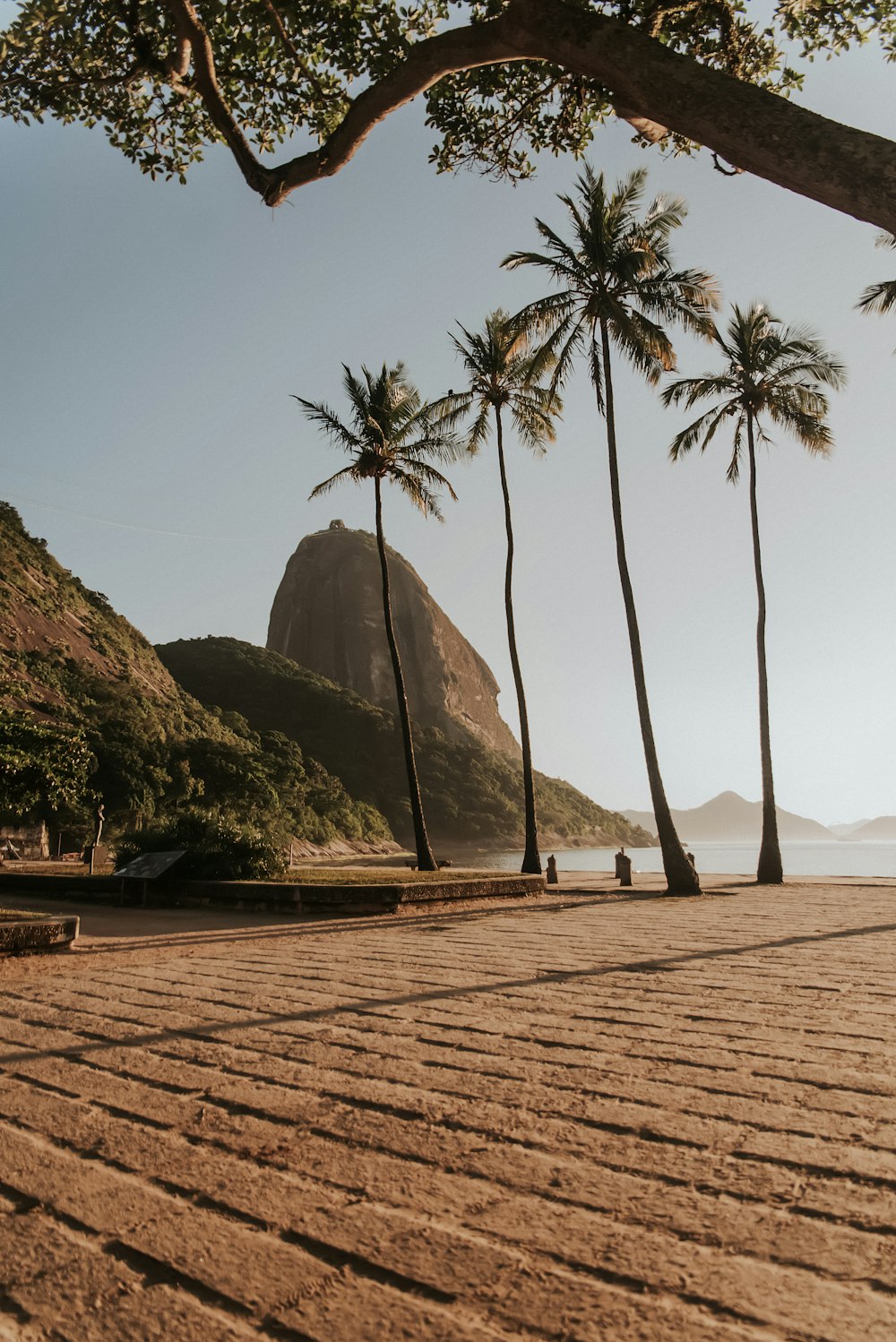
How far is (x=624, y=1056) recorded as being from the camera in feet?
11.2

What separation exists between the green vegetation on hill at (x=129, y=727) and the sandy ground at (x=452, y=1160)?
77.6 ft

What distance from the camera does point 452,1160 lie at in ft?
7.79

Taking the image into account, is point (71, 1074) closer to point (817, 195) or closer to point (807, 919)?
point (817, 195)

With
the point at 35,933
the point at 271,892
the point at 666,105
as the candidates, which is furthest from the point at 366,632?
the point at 666,105

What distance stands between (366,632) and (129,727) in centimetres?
10941

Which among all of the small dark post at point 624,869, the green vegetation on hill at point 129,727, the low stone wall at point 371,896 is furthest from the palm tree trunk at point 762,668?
the green vegetation on hill at point 129,727

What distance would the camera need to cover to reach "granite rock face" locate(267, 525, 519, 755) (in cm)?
15975

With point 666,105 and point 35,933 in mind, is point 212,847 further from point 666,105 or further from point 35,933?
point 666,105

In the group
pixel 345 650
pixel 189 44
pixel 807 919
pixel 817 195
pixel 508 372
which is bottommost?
pixel 807 919

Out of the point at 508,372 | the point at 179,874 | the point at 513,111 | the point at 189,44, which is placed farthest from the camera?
the point at 508,372

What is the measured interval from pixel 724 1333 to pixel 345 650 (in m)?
161

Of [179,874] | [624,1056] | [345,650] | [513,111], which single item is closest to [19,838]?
[179,874]

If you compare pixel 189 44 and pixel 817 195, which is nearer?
pixel 817 195

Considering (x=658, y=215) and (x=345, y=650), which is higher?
(x=345, y=650)
